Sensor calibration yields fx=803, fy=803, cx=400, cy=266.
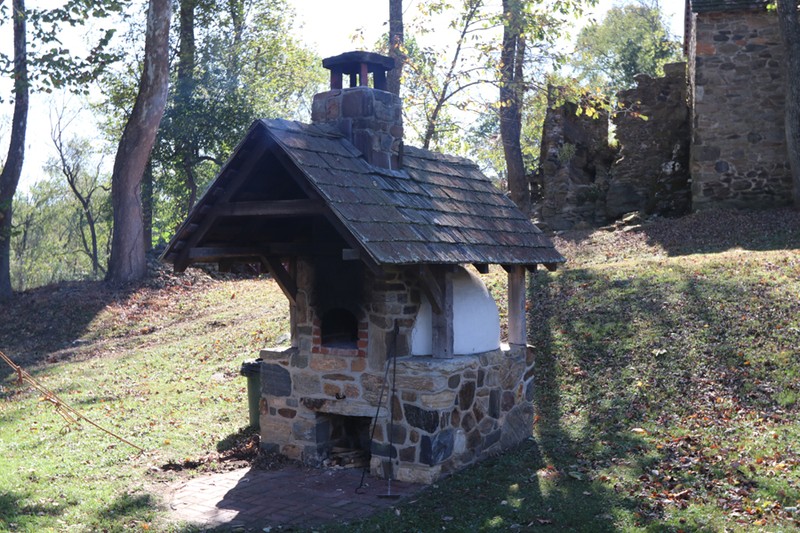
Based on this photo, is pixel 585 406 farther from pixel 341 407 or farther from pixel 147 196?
pixel 147 196

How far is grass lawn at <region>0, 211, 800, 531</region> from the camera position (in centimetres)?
698

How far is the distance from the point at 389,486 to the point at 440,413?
0.85 meters

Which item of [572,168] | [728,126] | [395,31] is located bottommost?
[572,168]

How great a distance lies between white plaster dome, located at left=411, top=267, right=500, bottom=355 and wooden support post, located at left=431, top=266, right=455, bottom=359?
0.12m

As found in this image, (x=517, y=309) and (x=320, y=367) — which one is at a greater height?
(x=517, y=309)

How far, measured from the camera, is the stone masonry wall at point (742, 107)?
18375 millimetres

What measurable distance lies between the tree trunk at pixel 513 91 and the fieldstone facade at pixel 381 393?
30.6 ft

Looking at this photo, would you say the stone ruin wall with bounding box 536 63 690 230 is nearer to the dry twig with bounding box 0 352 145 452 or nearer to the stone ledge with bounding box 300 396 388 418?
the stone ledge with bounding box 300 396 388 418

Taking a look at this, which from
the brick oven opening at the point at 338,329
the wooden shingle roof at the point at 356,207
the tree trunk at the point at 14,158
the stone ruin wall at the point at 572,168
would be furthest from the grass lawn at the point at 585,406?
the tree trunk at the point at 14,158

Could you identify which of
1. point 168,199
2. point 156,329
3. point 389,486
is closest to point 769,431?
point 389,486

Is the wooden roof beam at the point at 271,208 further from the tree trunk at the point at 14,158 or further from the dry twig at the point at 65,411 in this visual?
the tree trunk at the point at 14,158

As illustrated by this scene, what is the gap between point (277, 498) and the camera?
752 centimetres

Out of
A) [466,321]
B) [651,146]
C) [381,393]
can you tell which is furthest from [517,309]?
[651,146]

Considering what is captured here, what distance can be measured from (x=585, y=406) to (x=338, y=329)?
325cm
